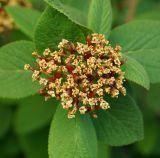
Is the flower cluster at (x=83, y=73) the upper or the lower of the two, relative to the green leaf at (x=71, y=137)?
upper

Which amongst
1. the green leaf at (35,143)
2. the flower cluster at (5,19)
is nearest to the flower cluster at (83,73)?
the flower cluster at (5,19)

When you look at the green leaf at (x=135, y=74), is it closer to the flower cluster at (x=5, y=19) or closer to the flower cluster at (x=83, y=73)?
the flower cluster at (x=83, y=73)

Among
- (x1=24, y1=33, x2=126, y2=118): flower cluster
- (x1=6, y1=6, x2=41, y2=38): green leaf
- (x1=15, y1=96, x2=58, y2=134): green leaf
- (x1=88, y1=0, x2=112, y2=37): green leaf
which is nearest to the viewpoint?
(x1=24, y1=33, x2=126, y2=118): flower cluster

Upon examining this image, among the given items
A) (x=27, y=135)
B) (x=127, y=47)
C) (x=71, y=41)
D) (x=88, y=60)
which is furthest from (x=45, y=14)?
(x=27, y=135)

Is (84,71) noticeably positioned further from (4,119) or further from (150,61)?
(4,119)

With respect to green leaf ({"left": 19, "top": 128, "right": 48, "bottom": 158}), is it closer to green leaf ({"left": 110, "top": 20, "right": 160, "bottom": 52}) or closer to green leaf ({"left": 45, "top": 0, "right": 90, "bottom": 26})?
green leaf ({"left": 45, "top": 0, "right": 90, "bottom": 26})

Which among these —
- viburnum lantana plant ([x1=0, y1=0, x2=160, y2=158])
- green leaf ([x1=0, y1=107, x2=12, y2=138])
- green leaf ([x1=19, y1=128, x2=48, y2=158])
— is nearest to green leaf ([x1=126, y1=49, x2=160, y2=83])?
viburnum lantana plant ([x1=0, y1=0, x2=160, y2=158])
